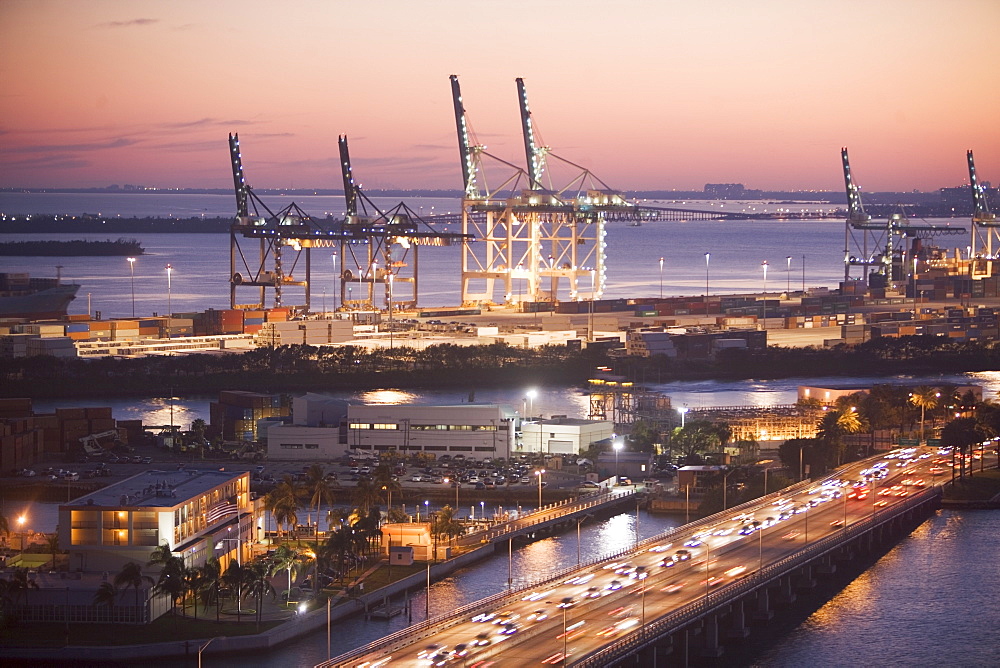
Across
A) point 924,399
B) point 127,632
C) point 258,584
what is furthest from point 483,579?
point 924,399

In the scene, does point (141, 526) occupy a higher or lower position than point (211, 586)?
higher

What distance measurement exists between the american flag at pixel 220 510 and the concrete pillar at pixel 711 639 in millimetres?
2858

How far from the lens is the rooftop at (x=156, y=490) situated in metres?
8.84

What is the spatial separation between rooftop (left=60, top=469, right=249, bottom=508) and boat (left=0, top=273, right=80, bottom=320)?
16.1 metres

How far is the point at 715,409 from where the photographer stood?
15.4 meters

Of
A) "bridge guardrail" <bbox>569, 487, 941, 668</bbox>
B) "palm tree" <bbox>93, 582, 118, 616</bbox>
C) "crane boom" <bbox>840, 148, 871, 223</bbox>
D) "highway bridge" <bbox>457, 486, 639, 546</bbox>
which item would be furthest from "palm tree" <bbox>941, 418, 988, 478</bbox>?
"crane boom" <bbox>840, 148, 871, 223</bbox>

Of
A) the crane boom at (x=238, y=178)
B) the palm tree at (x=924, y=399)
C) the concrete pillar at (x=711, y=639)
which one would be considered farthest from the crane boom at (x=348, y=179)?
the concrete pillar at (x=711, y=639)

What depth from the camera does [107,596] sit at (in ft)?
26.8

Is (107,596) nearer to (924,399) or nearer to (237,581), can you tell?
(237,581)

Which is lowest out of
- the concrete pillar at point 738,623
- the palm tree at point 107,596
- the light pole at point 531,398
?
the concrete pillar at point 738,623

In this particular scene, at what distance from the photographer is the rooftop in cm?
884

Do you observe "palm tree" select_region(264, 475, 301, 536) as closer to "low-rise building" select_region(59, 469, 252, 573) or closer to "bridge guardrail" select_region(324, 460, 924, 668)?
"low-rise building" select_region(59, 469, 252, 573)

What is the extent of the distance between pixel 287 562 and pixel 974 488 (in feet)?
19.6

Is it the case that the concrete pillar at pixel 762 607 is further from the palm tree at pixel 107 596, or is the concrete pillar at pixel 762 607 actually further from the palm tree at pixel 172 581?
the palm tree at pixel 107 596
